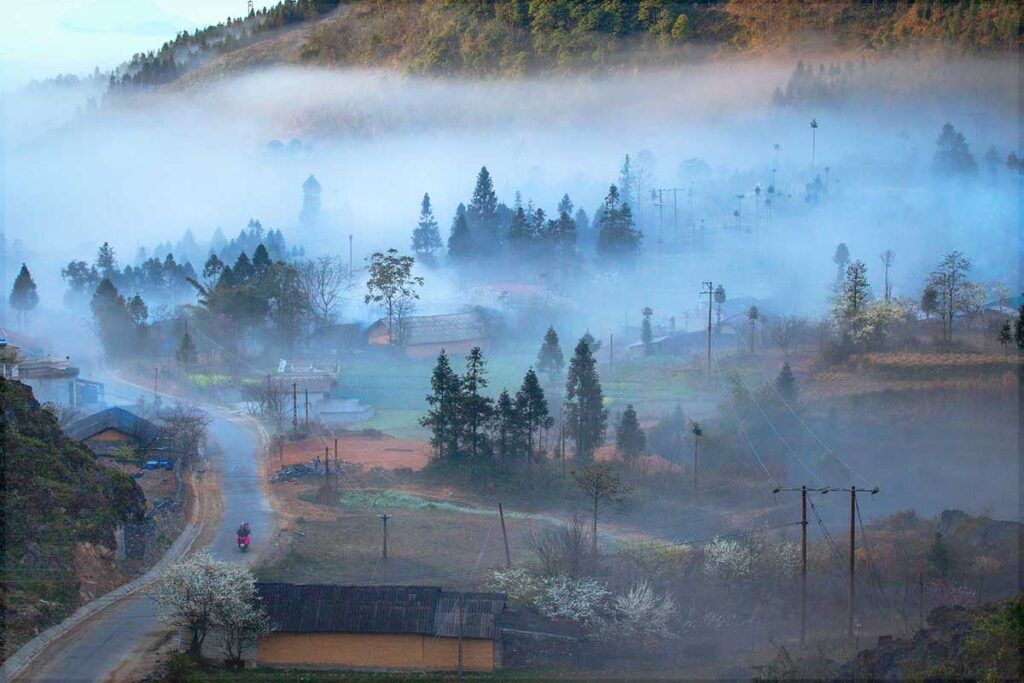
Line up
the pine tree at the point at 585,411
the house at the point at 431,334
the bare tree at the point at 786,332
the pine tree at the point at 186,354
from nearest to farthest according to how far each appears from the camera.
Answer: the pine tree at the point at 585,411, the bare tree at the point at 786,332, the pine tree at the point at 186,354, the house at the point at 431,334

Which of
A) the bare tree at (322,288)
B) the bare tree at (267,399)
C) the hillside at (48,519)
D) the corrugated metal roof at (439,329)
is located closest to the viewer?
the hillside at (48,519)

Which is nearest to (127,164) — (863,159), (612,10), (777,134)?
(612,10)

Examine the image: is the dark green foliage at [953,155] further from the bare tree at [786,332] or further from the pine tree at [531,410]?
the pine tree at [531,410]

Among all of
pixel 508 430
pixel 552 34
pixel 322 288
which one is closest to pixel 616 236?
pixel 322 288

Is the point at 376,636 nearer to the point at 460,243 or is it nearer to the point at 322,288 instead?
the point at 322,288

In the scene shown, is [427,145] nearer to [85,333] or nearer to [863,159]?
[863,159]

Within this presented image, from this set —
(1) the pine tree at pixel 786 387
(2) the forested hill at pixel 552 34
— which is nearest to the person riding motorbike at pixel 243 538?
(1) the pine tree at pixel 786 387

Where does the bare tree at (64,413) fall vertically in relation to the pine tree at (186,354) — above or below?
below

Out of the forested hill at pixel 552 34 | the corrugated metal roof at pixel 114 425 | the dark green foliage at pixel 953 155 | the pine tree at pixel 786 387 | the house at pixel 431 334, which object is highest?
the forested hill at pixel 552 34
